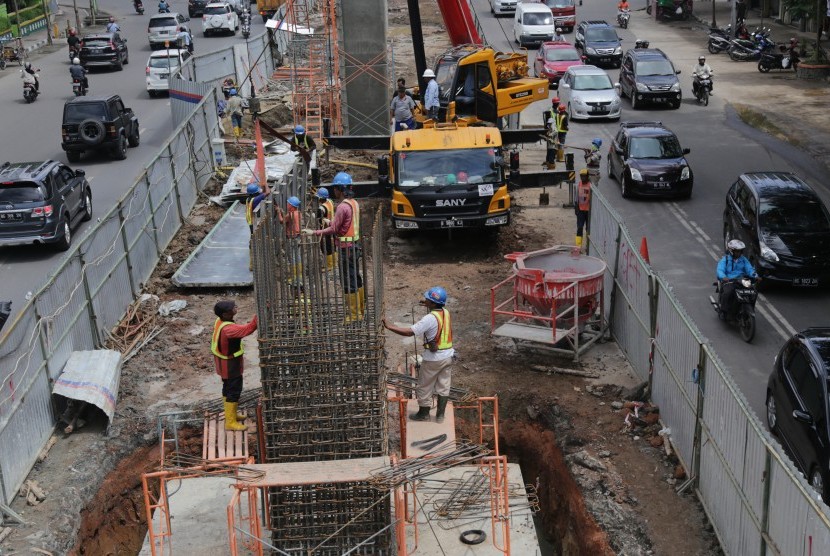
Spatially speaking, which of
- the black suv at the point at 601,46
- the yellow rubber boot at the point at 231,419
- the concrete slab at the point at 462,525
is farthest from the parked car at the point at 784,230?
the black suv at the point at 601,46

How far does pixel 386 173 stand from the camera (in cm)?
2438

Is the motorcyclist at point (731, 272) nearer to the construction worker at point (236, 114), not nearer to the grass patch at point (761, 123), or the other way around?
the grass patch at point (761, 123)

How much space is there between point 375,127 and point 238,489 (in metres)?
25.0

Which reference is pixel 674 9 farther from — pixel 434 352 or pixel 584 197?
pixel 434 352

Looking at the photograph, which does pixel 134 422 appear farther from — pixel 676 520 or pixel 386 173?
→ pixel 386 173

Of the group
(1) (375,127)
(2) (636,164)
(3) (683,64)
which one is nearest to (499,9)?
(3) (683,64)

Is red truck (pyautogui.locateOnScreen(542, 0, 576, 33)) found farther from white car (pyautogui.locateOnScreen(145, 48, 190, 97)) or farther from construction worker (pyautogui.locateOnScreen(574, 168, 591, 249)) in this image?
construction worker (pyautogui.locateOnScreen(574, 168, 591, 249))

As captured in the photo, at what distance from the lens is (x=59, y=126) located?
130ft

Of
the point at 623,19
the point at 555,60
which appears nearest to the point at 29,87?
the point at 555,60

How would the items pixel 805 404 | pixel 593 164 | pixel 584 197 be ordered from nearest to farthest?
pixel 805 404 < pixel 584 197 < pixel 593 164

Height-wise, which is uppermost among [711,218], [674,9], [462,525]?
[462,525]

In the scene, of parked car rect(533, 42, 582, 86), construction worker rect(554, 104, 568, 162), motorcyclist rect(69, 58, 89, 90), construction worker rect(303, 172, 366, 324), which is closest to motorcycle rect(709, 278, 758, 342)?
construction worker rect(303, 172, 366, 324)

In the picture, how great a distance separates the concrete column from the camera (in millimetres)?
34312

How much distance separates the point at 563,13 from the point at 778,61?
15515 mm
